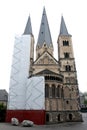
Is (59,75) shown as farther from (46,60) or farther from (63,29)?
(63,29)

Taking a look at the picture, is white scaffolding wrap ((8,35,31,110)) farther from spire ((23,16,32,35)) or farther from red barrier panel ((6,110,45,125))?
spire ((23,16,32,35))

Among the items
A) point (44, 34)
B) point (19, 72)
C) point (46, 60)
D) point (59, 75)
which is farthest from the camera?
point (44, 34)

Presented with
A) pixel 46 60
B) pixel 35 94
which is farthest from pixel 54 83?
pixel 46 60

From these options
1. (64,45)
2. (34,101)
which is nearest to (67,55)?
(64,45)

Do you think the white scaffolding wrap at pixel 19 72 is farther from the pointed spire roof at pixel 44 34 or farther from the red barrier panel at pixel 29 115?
the pointed spire roof at pixel 44 34

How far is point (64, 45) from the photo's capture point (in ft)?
129

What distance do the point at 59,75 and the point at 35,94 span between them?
6751mm

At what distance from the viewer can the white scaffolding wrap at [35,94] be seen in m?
28.5

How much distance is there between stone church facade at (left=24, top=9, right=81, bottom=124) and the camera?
29406 millimetres

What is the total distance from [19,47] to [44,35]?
909 centimetres

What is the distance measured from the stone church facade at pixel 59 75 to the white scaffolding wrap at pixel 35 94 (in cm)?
109

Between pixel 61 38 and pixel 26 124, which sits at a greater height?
pixel 61 38

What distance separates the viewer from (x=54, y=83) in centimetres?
3048

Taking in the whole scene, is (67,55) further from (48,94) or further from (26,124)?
(26,124)
